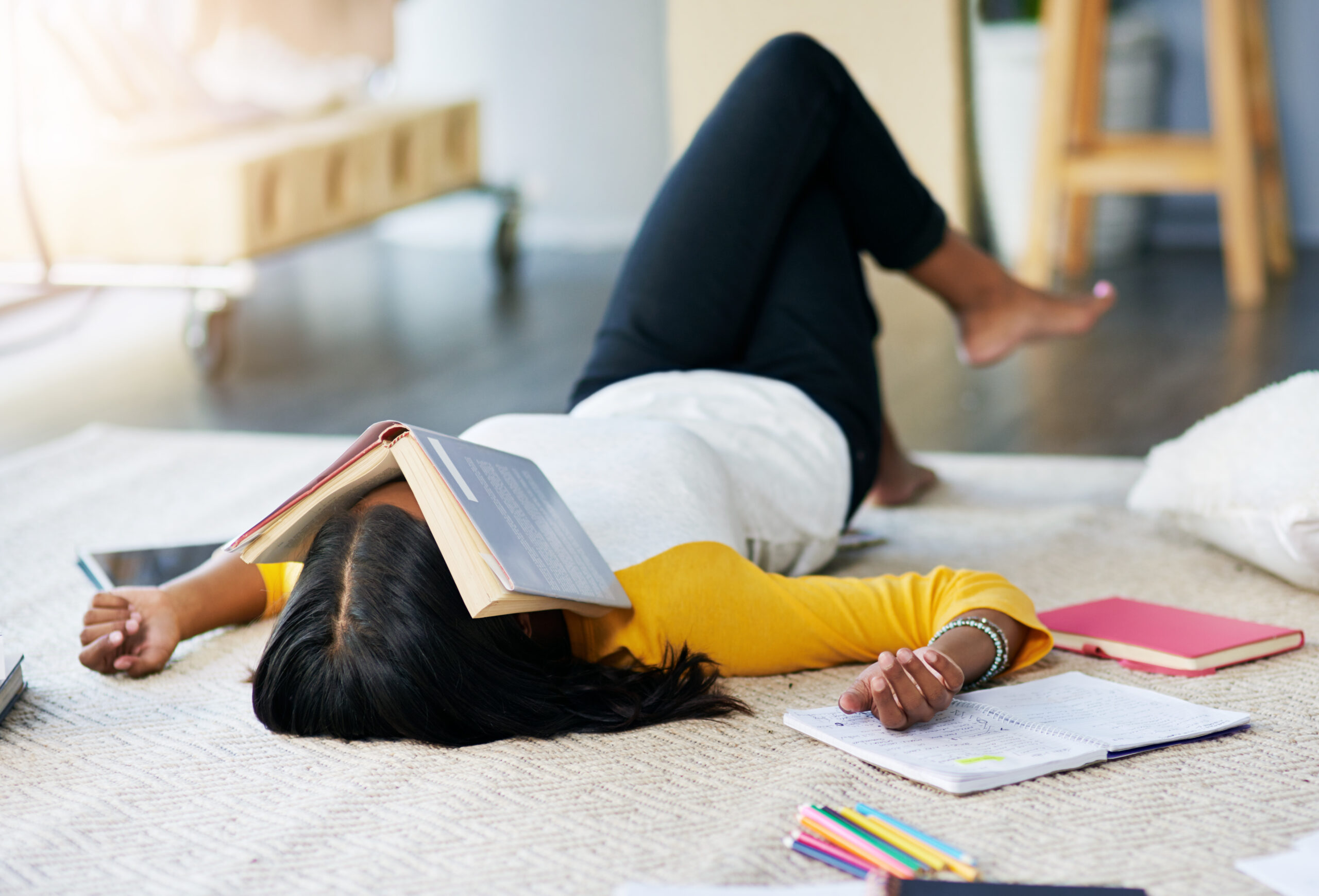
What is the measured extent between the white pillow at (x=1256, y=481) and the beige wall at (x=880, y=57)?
1398 millimetres

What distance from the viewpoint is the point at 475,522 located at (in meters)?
0.76

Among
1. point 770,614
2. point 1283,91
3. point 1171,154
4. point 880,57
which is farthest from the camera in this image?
point 1283,91

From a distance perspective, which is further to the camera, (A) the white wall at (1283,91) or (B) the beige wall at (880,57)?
(A) the white wall at (1283,91)

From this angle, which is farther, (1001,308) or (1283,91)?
(1283,91)

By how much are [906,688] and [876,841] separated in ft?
0.42

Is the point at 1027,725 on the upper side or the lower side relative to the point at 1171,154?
lower

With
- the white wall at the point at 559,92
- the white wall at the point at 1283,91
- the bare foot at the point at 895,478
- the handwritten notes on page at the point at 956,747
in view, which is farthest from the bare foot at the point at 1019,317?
the white wall at the point at 559,92

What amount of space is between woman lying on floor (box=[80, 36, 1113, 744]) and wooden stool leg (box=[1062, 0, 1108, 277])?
5.16 ft

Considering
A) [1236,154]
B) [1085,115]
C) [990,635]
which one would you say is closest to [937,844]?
[990,635]

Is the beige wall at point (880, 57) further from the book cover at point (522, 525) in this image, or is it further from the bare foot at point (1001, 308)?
the book cover at point (522, 525)

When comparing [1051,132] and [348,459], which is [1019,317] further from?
[1051,132]

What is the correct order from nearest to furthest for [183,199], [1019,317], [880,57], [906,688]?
[906,688] < [1019,317] < [183,199] < [880,57]

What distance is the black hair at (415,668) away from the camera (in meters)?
0.79

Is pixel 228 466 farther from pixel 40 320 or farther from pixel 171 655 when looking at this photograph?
pixel 40 320
